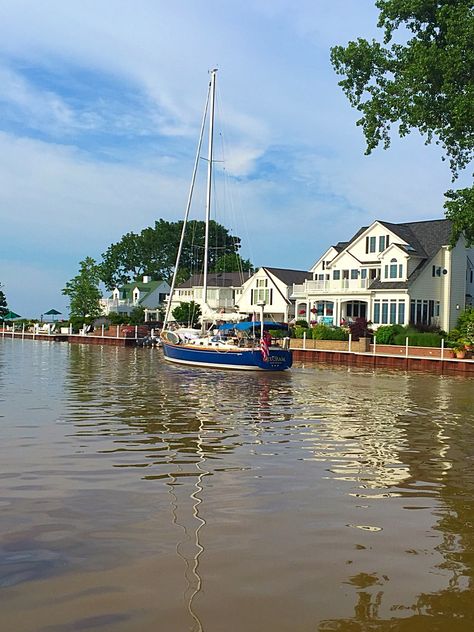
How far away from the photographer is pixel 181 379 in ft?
104

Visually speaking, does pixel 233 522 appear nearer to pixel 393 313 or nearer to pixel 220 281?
pixel 393 313

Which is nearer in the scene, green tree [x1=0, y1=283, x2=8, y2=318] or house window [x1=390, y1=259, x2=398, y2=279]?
house window [x1=390, y1=259, x2=398, y2=279]

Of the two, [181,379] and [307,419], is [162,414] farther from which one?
[181,379]

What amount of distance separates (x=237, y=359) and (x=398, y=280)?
25352 mm

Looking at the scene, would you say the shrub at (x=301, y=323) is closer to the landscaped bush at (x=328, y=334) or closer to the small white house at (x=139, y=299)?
the landscaped bush at (x=328, y=334)

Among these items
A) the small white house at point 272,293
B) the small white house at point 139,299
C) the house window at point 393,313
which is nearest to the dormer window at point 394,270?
the house window at point 393,313

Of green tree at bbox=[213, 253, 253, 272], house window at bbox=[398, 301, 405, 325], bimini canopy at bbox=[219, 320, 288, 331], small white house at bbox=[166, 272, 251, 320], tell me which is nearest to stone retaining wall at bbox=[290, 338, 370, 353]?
house window at bbox=[398, 301, 405, 325]

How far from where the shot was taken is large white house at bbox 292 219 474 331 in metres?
57.1

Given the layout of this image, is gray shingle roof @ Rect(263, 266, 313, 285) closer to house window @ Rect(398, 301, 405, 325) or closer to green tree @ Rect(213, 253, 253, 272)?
house window @ Rect(398, 301, 405, 325)

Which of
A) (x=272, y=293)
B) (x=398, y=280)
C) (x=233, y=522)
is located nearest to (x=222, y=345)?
(x=398, y=280)

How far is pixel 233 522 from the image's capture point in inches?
344

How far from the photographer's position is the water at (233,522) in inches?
241

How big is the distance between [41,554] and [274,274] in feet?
230

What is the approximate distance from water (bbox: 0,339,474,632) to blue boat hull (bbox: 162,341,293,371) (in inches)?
646
